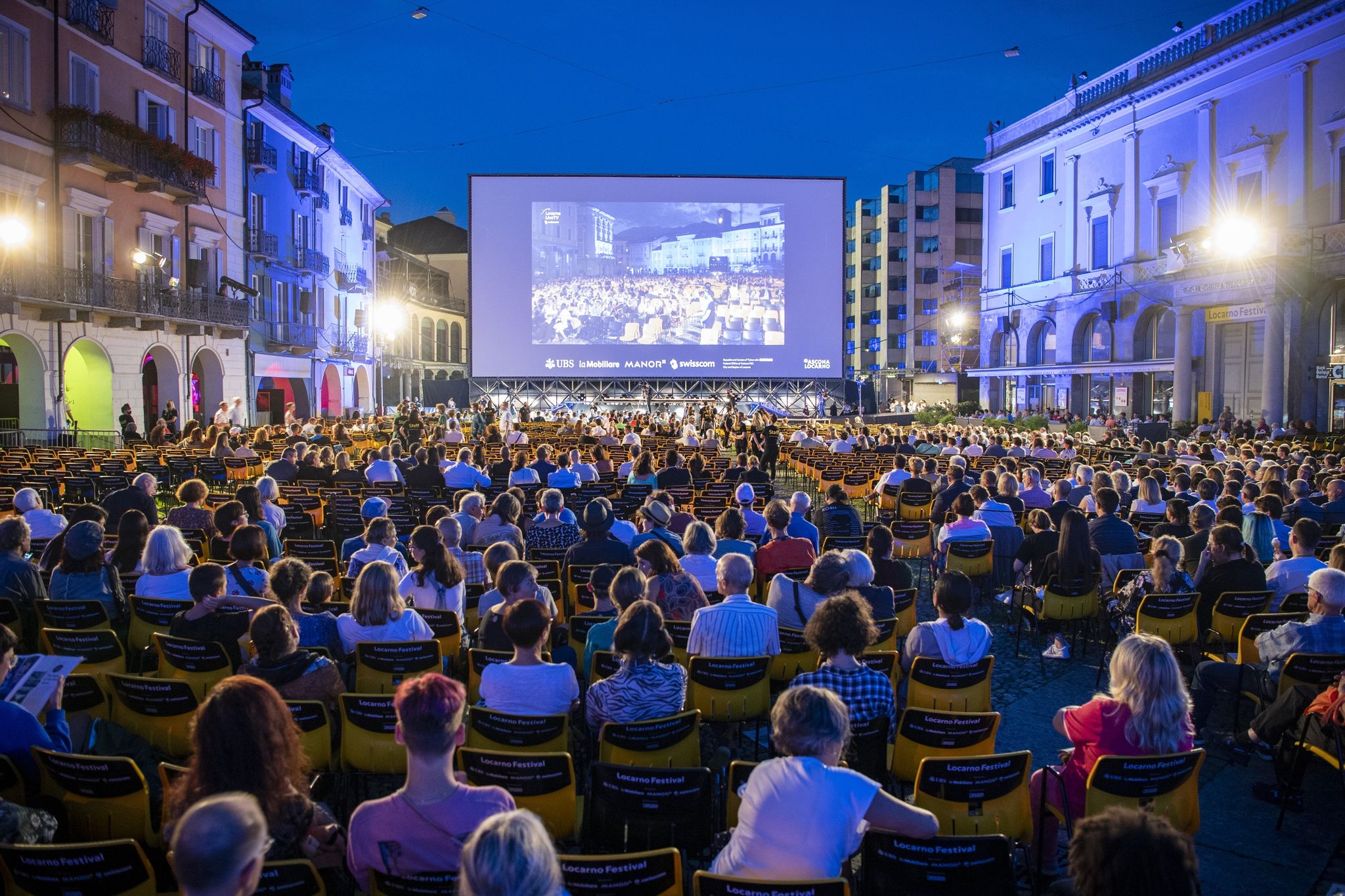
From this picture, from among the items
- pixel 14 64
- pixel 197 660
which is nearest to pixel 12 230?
pixel 14 64

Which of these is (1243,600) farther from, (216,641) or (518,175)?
(518,175)

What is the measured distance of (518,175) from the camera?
115 ft

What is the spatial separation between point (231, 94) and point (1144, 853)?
33993mm

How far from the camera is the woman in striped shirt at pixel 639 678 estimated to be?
432 cm

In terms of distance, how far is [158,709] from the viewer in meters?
4.38

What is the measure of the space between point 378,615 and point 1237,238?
30.5 metres

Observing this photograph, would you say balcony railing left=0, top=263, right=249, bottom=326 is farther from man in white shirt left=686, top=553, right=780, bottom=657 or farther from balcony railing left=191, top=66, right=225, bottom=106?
man in white shirt left=686, top=553, right=780, bottom=657

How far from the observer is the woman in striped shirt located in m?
4.32

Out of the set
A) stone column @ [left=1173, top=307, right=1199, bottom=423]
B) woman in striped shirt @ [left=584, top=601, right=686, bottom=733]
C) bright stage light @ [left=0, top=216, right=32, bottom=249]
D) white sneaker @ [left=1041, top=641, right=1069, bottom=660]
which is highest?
bright stage light @ [left=0, top=216, right=32, bottom=249]

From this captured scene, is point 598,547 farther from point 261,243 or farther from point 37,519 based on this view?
point 261,243

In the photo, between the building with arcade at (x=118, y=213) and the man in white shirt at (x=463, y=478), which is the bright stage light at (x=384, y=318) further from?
the man in white shirt at (x=463, y=478)

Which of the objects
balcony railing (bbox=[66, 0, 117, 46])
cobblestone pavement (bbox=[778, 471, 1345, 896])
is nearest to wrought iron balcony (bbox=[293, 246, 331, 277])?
balcony railing (bbox=[66, 0, 117, 46])

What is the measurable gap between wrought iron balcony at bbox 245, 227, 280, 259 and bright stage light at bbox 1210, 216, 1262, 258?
31.0 metres

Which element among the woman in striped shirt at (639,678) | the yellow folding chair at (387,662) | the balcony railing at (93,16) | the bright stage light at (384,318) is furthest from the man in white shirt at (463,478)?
the bright stage light at (384,318)
